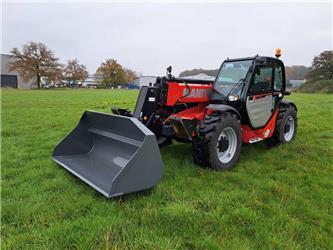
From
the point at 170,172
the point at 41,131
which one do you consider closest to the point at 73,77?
the point at 41,131

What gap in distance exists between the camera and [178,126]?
4.22 meters

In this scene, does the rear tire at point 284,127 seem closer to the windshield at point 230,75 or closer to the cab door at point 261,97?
the cab door at point 261,97

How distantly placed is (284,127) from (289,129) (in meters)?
0.52

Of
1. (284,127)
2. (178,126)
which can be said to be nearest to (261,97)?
(284,127)

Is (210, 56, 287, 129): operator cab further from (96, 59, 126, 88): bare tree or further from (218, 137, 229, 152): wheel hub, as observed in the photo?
(96, 59, 126, 88): bare tree

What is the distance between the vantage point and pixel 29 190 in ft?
11.1

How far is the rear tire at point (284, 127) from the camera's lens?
5734 millimetres

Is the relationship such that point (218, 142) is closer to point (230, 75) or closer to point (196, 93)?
point (196, 93)

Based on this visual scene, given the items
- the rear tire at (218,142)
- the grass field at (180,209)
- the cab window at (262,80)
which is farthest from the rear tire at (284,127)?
the rear tire at (218,142)

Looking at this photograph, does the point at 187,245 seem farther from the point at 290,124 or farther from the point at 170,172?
the point at 290,124

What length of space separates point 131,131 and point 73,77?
64610 millimetres

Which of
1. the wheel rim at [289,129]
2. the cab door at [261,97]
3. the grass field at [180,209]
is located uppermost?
the cab door at [261,97]

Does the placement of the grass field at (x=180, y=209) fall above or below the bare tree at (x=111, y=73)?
below

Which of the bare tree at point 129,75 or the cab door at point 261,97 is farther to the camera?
the bare tree at point 129,75
